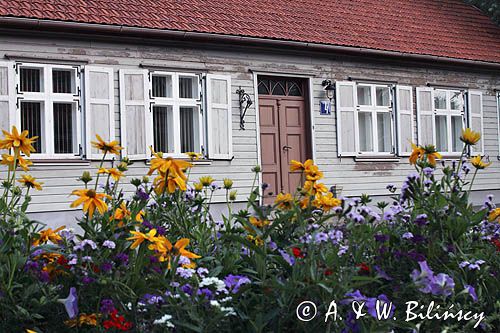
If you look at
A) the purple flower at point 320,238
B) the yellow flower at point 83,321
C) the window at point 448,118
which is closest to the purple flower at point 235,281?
the purple flower at point 320,238

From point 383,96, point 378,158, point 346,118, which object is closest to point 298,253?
A: point 346,118

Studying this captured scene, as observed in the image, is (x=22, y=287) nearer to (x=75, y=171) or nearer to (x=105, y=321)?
(x=105, y=321)

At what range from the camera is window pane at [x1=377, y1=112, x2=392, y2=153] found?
46.9 feet

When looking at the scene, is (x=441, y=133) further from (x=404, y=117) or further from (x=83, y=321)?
(x=83, y=321)

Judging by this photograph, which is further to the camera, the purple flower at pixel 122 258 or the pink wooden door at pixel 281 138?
the pink wooden door at pixel 281 138

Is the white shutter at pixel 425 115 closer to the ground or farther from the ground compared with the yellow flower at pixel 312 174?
farther from the ground

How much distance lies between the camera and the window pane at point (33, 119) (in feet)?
34.2

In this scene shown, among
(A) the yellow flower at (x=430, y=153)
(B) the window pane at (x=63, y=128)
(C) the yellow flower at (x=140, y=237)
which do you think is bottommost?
(C) the yellow flower at (x=140, y=237)

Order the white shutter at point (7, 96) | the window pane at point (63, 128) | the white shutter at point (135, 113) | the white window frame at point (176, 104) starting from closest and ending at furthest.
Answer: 1. the white shutter at point (7, 96)
2. the window pane at point (63, 128)
3. the white shutter at point (135, 113)
4. the white window frame at point (176, 104)

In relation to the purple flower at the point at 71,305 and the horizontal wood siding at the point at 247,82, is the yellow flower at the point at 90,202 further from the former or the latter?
the horizontal wood siding at the point at 247,82

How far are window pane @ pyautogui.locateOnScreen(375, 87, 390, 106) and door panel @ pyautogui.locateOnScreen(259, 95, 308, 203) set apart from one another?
1.81 metres

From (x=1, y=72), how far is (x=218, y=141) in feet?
11.6

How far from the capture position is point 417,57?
14320 millimetres

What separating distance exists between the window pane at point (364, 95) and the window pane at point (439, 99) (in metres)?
1.82
